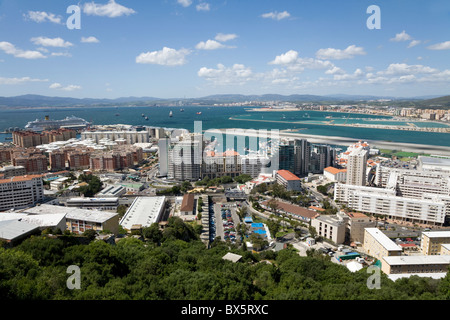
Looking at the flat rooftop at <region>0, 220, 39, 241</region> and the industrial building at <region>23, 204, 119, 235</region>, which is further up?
the flat rooftop at <region>0, 220, 39, 241</region>

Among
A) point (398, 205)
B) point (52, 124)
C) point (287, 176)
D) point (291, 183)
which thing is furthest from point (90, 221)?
point (52, 124)

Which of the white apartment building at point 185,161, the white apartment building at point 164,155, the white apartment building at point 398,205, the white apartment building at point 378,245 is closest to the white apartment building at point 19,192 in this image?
the white apartment building at point 164,155

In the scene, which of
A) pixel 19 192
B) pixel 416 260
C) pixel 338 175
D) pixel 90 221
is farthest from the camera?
pixel 338 175

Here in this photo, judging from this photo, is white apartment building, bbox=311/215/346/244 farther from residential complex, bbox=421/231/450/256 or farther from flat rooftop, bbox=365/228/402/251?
residential complex, bbox=421/231/450/256

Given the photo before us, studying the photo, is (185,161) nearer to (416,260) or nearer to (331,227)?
(331,227)

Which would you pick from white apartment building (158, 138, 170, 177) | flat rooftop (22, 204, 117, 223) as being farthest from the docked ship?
flat rooftop (22, 204, 117, 223)

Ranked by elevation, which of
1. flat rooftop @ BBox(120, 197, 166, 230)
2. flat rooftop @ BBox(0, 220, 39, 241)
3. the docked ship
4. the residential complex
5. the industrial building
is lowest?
the residential complex
